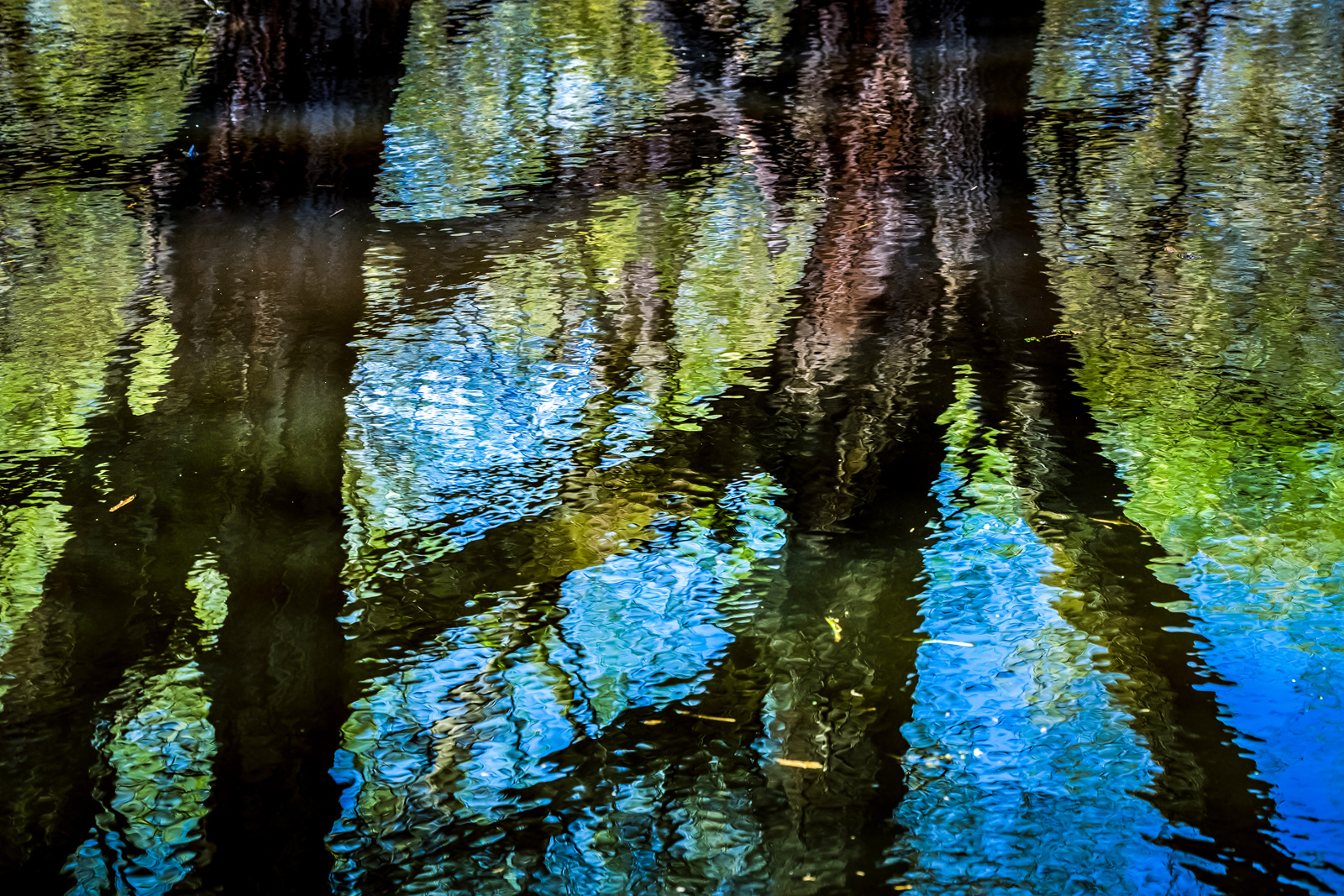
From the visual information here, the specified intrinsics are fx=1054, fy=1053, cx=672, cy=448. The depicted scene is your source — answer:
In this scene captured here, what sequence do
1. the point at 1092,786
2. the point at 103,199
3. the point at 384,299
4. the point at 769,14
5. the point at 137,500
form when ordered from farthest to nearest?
the point at 769,14, the point at 103,199, the point at 384,299, the point at 137,500, the point at 1092,786

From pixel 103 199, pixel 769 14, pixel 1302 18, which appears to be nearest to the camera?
pixel 103 199

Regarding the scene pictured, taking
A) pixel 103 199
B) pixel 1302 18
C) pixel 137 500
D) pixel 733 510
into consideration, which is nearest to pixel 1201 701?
pixel 733 510

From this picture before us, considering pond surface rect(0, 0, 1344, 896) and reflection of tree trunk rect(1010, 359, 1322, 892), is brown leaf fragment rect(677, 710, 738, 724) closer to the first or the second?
pond surface rect(0, 0, 1344, 896)

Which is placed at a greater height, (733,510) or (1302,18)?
(1302,18)

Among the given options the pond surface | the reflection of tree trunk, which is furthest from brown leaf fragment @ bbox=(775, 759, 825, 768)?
the reflection of tree trunk

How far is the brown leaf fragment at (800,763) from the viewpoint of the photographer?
137 centimetres

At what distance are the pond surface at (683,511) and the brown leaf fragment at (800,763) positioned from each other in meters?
0.01

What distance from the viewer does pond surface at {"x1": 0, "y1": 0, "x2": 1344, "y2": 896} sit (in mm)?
1307

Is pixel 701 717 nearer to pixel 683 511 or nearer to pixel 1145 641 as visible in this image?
pixel 683 511

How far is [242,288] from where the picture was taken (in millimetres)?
2797

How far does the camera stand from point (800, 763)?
1.38m

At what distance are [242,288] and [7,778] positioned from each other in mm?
1661

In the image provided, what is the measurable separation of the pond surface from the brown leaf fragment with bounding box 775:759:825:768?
10mm

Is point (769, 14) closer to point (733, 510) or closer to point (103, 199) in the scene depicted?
point (103, 199)
